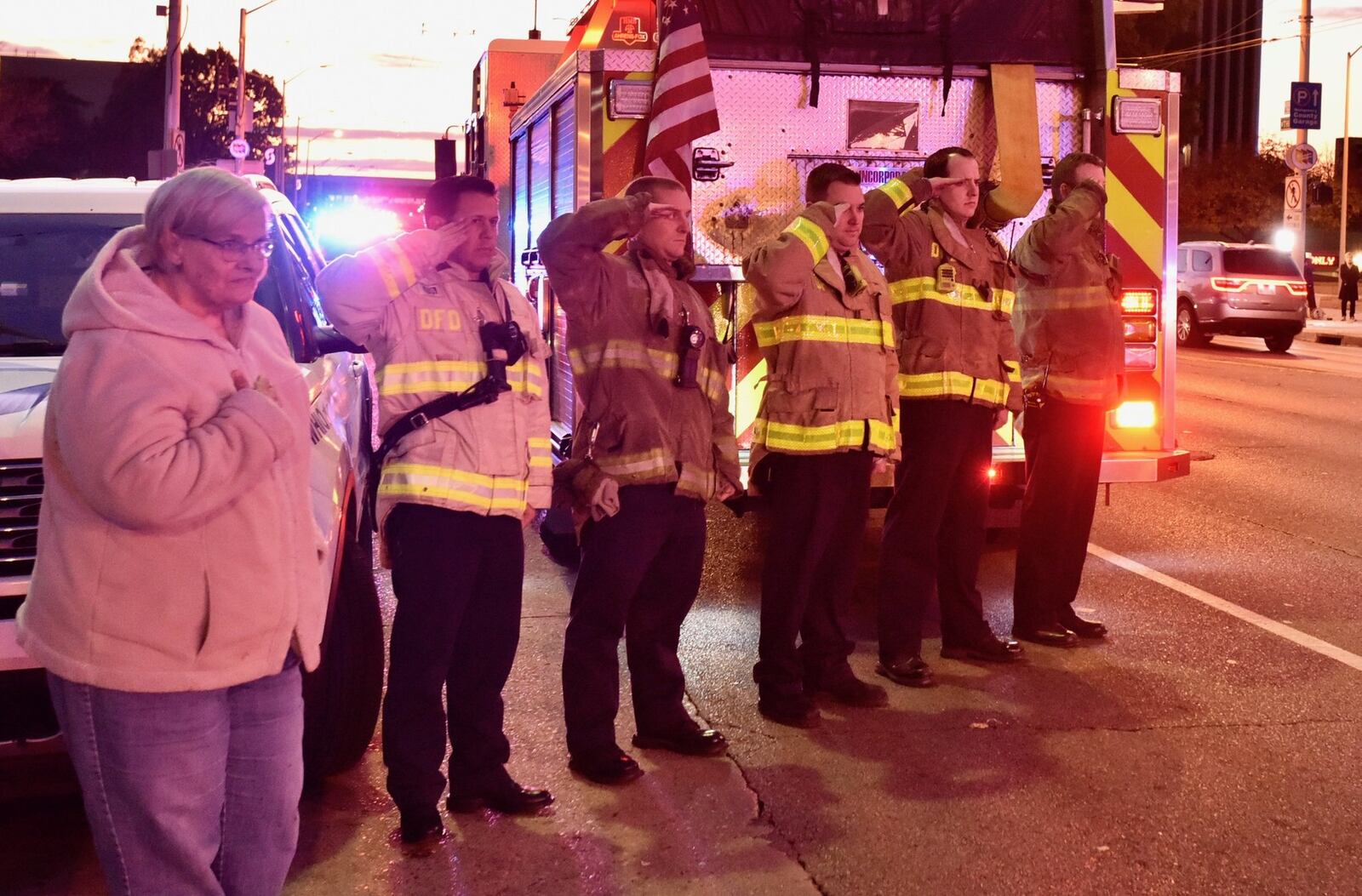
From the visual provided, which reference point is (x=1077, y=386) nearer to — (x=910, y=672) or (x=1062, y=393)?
(x=1062, y=393)

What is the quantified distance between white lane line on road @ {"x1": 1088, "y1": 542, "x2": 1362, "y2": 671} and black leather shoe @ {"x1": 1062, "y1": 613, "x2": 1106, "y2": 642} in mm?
781

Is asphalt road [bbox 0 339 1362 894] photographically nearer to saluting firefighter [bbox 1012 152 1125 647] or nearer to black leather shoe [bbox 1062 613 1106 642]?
black leather shoe [bbox 1062 613 1106 642]

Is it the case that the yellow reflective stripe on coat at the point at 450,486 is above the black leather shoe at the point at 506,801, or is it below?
above

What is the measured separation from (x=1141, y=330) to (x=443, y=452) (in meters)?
4.38

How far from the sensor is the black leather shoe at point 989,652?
6430mm

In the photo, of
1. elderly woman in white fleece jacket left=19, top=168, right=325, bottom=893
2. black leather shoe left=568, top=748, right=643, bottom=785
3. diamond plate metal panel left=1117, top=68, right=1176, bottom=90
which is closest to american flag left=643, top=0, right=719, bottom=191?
diamond plate metal panel left=1117, top=68, right=1176, bottom=90

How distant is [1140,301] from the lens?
757cm

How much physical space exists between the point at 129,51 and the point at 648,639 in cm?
8078

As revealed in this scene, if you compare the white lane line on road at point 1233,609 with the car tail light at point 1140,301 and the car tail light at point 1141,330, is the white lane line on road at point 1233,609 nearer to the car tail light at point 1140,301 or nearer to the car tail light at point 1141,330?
the car tail light at point 1141,330

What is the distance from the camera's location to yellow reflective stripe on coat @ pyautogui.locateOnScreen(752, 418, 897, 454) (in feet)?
18.4

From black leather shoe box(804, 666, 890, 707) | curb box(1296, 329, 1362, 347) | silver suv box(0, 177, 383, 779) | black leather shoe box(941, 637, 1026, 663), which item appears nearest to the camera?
silver suv box(0, 177, 383, 779)

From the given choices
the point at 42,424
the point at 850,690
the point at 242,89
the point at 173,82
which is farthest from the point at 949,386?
the point at 242,89

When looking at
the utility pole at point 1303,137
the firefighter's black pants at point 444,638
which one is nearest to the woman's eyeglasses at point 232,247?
the firefighter's black pants at point 444,638

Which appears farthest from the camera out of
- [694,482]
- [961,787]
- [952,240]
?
[952,240]
